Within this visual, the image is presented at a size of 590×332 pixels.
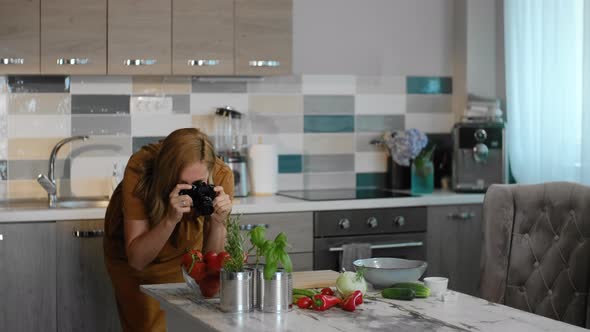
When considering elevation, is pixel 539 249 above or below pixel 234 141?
below

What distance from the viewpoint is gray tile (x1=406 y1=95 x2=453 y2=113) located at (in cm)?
529

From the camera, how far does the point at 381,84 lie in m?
5.22

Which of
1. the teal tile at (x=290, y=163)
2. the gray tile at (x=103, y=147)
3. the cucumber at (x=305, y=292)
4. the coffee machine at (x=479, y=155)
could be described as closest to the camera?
the cucumber at (x=305, y=292)

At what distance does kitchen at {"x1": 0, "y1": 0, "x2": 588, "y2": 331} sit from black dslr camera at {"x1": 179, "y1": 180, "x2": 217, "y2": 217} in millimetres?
1110

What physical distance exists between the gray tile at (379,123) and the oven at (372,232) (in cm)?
72

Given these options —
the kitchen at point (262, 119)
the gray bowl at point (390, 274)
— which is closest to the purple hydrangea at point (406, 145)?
the kitchen at point (262, 119)

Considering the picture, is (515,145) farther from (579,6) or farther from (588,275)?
(588,275)

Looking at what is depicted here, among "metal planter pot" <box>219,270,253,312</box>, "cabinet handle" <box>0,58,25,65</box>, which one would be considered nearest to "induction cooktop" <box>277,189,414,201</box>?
"cabinet handle" <box>0,58,25,65</box>

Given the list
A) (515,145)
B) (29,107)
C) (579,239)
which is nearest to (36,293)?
(29,107)

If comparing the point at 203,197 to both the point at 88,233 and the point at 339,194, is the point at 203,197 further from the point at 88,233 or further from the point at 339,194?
the point at 339,194

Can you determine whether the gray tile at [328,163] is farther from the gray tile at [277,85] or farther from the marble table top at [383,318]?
the marble table top at [383,318]

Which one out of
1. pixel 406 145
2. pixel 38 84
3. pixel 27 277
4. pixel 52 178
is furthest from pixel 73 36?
pixel 406 145

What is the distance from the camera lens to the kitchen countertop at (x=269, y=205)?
399 cm

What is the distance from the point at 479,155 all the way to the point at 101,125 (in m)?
2.00
